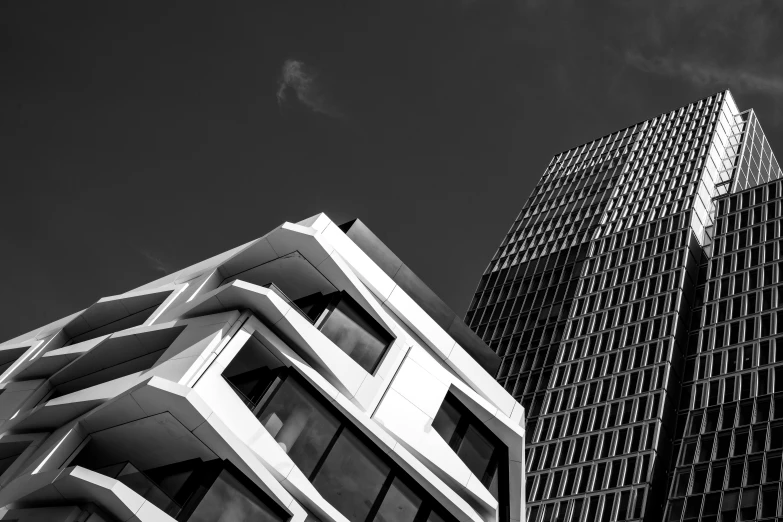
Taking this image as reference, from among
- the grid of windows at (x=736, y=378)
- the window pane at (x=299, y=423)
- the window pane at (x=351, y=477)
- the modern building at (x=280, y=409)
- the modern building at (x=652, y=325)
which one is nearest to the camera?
the modern building at (x=280, y=409)

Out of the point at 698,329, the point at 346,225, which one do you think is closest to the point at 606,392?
the point at 698,329

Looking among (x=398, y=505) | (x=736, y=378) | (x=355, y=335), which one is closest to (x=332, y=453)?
(x=398, y=505)

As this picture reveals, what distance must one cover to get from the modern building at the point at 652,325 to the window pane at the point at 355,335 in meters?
51.6

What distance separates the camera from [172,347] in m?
28.0

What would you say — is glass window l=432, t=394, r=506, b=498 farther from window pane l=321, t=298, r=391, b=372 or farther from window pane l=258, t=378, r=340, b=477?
window pane l=258, t=378, r=340, b=477

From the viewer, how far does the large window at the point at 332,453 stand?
26.0 metres

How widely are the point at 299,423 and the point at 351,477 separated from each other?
2.61m

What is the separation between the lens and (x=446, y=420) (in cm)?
3131

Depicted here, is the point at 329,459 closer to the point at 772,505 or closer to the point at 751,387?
the point at 772,505

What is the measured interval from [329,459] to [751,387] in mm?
65728

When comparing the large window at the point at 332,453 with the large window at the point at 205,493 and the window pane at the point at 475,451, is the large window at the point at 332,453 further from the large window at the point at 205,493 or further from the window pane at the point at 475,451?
the window pane at the point at 475,451

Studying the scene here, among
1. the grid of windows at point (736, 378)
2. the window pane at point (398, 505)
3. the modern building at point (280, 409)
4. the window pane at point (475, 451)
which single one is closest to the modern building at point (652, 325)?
the grid of windows at point (736, 378)

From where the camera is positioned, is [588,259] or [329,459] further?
[588,259]

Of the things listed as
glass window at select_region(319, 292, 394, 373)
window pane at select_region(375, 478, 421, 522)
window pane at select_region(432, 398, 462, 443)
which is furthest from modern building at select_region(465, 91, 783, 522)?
glass window at select_region(319, 292, 394, 373)
